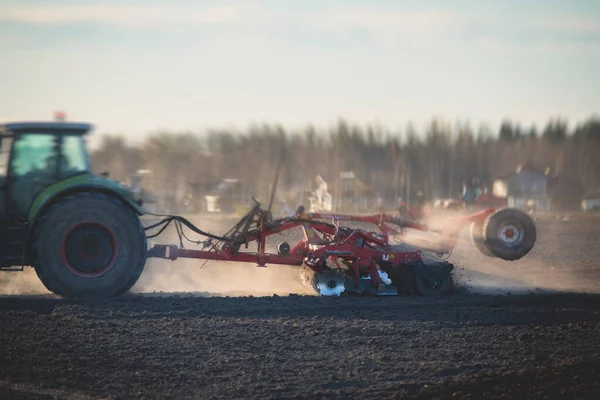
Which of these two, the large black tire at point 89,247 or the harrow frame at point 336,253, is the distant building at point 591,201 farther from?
the large black tire at point 89,247

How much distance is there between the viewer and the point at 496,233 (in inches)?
641

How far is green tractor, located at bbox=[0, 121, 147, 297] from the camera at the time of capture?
1134cm

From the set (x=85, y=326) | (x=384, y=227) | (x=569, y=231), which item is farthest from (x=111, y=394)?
(x=569, y=231)

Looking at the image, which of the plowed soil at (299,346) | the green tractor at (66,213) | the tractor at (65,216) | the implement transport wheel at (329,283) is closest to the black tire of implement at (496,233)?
the plowed soil at (299,346)

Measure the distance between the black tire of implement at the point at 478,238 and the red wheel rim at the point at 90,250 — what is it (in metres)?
8.11

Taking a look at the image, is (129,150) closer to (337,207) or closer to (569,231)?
(569,231)

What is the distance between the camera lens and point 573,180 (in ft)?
225

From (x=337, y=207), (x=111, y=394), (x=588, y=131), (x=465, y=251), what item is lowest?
(x=111, y=394)

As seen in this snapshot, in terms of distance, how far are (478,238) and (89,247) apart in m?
8.46

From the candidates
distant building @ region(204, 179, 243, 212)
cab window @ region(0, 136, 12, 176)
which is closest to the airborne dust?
cab window @ region(0, 136, 12, 176)

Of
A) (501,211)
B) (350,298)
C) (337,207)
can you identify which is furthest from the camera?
(337,207)

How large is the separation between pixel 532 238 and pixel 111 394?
11.4m

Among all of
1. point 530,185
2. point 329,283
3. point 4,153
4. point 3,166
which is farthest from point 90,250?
point 530,185

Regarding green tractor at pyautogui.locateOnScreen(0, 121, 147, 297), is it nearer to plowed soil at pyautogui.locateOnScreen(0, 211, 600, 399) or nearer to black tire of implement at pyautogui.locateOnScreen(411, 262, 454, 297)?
plowed soil at pyautogui.locateOnScreen(0, 211, 600, 399)
